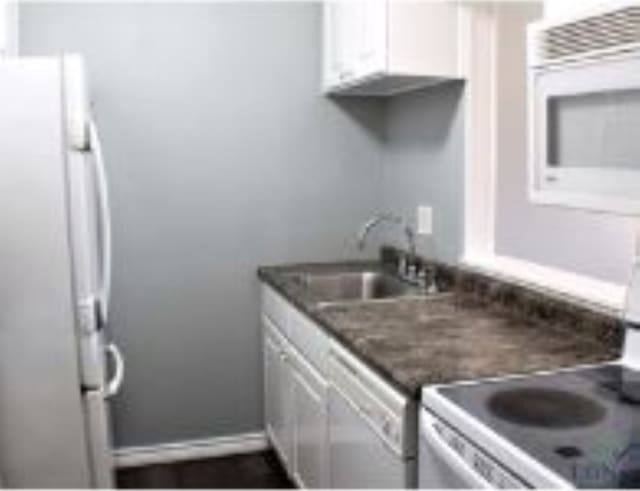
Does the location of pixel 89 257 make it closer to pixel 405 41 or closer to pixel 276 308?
pixel 276 308

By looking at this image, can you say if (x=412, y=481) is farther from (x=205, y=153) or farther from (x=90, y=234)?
(x=205, y=153)

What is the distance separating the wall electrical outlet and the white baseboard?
3.99 ft

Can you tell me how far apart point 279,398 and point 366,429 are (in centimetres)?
110

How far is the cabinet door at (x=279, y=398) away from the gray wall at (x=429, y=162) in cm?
73

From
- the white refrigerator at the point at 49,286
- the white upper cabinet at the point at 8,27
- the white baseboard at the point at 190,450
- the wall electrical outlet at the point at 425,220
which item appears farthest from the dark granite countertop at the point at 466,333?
the white upper cabinet at the point at 8,27

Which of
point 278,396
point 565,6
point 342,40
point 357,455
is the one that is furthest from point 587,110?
point 278,396

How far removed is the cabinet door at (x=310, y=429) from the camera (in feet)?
7.66

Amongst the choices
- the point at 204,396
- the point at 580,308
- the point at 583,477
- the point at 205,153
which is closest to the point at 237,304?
the point at 204,396

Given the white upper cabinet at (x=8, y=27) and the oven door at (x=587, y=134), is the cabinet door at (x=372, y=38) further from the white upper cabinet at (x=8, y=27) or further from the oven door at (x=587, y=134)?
the white upper cabinet at (x=8, y=27)

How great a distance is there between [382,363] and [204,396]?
1.68 metres

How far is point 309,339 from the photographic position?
2408 mm

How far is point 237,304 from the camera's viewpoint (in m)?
3.21

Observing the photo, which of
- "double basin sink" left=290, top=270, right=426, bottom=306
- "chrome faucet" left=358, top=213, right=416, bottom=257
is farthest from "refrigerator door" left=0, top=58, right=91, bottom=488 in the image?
"chrome faucet" left=358, top=213, right=416, bottom=257

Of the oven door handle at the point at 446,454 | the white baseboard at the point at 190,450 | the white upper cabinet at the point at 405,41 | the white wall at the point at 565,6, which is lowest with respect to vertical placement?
the white baseboard at the point at 190,450
